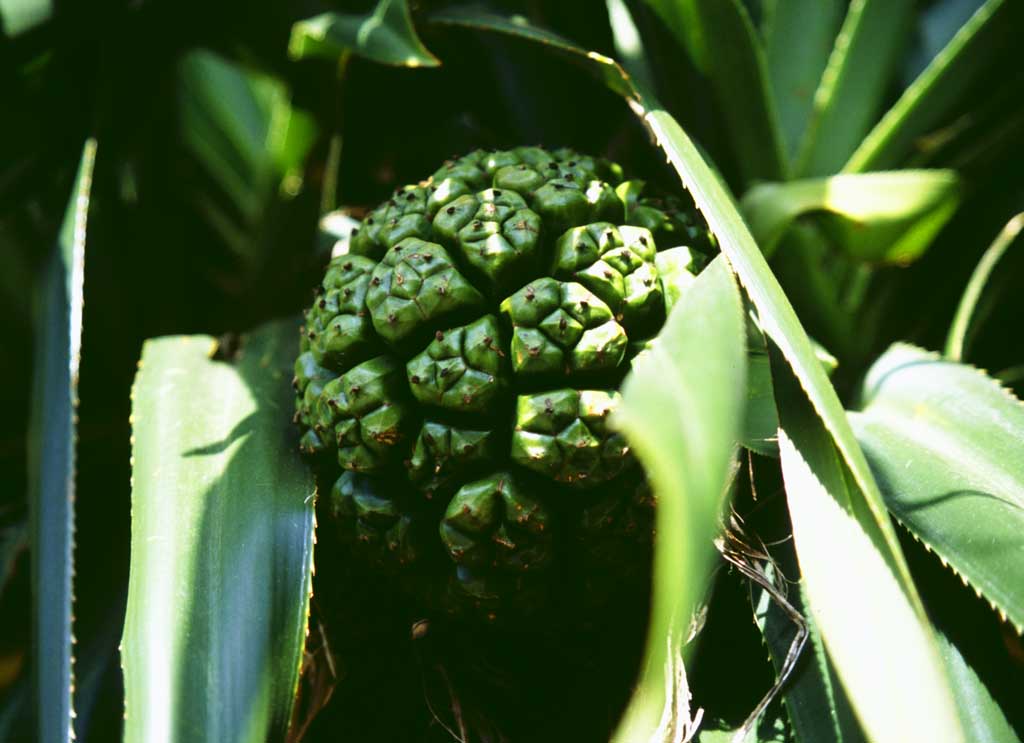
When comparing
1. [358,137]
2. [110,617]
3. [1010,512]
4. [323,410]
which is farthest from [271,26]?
[1010,512]

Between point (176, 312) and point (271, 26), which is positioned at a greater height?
point (271, 26)

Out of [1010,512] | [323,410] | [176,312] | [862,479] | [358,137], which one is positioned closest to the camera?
[862,479]

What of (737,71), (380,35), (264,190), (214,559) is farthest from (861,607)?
(264,190)

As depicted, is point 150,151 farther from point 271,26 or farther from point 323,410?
point 323,410

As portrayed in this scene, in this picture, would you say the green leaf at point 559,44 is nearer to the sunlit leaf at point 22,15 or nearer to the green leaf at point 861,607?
the green leaf at point 861,607

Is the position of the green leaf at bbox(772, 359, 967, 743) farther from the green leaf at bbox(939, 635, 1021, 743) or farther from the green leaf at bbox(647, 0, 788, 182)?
the green leaf at bbox(647, 0, 788, 182)

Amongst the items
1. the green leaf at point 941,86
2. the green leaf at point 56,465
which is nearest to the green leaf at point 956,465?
the green leaf at point 941,86

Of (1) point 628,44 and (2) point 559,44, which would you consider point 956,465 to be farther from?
(1) point 628,44
